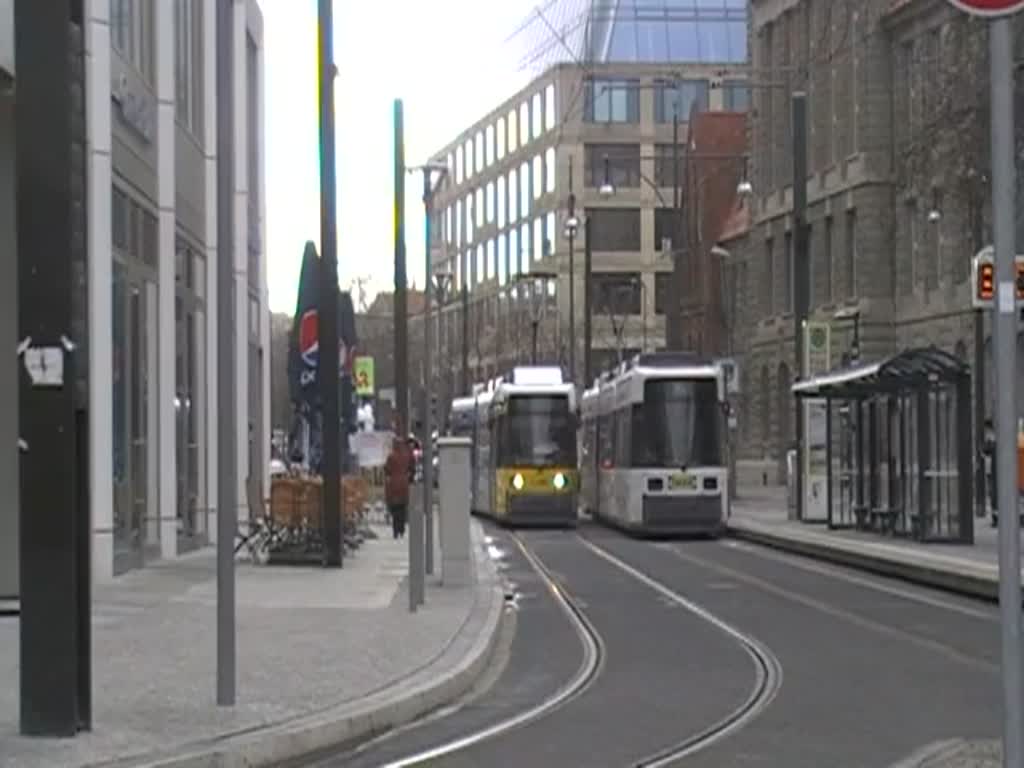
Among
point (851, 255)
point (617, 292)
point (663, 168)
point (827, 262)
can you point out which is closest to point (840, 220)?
point (851, 255)

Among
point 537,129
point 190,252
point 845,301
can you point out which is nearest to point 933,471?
point 190,252

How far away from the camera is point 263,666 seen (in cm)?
1425

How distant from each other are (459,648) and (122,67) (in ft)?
35.7

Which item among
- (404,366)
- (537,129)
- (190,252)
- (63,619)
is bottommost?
(63,619)

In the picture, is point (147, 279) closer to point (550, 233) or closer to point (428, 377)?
point (428, 377)

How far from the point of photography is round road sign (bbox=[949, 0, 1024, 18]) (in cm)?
676

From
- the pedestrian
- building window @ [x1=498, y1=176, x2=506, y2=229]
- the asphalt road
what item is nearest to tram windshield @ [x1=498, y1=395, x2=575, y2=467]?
the pedestrian

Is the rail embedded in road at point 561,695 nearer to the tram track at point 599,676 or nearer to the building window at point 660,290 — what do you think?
the tram track at point 599,676

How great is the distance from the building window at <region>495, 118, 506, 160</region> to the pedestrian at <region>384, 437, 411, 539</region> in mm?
79778

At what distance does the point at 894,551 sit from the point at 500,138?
3533 inches

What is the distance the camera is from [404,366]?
96.2 feet

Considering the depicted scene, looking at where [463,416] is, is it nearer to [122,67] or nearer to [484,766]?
[122,67]

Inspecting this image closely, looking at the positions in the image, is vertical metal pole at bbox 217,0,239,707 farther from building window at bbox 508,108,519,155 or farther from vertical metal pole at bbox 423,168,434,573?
building window at bbox 508,108,519,155

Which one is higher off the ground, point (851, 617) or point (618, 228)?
point (618, 228)
